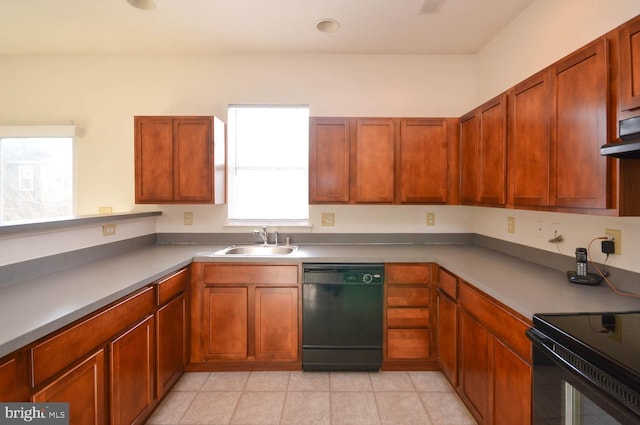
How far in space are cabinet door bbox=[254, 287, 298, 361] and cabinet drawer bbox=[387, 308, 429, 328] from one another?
76 cm

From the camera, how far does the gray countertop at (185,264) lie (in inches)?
47.4

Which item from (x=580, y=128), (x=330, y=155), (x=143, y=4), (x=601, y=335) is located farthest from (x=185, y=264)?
(x=580, y=128)

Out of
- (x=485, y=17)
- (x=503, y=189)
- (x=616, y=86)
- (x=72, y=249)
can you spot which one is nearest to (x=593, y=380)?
(x=616, y=86)

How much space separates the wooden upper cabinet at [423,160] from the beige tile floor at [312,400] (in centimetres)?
149

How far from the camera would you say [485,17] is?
236 cm

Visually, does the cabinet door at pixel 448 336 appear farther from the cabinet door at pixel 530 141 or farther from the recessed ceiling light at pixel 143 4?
the recessed ceiling light at pixel 143 4

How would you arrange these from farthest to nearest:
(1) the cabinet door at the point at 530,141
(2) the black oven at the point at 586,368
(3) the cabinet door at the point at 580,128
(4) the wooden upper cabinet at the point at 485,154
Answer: (4) the wooden upper cabinet at the point at 485,154
(1) the cabinet door at the point at 530,141
(3) the cabinet door at the point at 580,128
(2) the black oven at the point at 586,368

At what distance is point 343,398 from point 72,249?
2096 millimetres

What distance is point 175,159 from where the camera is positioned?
261 cm

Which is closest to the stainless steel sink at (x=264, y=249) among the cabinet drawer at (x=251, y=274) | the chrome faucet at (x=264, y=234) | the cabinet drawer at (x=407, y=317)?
the chrome faucet at (x=264, y=234)

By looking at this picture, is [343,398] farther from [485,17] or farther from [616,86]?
[485,17]

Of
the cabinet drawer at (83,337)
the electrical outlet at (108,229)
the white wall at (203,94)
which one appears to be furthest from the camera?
the white wall at (203,94)

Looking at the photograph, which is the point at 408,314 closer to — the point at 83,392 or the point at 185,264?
the point at 185,264

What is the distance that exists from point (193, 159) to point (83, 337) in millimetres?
1643
